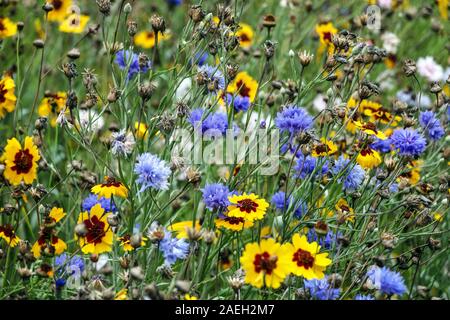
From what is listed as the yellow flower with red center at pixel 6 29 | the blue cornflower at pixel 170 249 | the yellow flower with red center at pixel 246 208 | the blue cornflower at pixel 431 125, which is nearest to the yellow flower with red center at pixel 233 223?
the yellow flower with red center at pixel 246 208

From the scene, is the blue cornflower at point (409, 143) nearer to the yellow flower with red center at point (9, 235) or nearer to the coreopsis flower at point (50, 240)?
the coreopsis flower at point (50, 240)

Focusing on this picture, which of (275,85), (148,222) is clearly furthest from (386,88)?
(148,222)

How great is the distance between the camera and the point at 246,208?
1980 millimetres

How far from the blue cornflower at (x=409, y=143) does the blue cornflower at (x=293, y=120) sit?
0.30m

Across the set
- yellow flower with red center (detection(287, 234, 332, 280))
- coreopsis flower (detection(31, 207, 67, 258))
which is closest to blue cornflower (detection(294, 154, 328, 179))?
yellow flower with red center (detection(287, 234, 332, 280))

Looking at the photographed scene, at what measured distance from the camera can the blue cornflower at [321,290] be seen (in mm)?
1824

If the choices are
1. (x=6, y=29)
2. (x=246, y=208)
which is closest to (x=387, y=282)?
(x=246, y=208)

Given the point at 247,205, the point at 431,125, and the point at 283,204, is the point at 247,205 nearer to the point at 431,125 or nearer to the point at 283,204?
the point at 283,204

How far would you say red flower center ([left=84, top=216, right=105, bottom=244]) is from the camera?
2.00 m

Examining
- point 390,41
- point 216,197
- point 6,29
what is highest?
point 390,41

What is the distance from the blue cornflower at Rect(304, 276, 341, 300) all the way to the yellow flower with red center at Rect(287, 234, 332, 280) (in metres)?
0.05

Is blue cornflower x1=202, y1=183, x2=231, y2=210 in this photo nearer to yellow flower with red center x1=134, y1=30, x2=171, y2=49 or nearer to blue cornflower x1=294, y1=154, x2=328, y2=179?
blue cornflower x1=294, y1=154, x2=328, y2=179

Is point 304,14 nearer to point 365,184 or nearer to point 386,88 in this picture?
point 386,88

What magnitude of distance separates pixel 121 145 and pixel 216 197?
0.31 m
